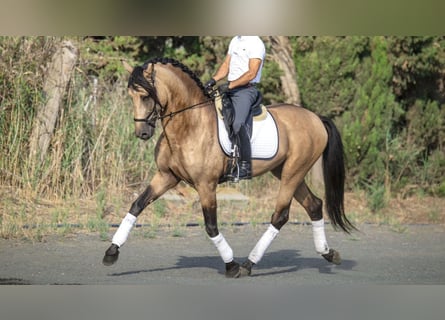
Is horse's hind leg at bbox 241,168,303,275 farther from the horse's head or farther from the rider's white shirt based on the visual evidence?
the horse's head

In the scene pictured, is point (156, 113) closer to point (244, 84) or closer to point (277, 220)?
point (244, 84)

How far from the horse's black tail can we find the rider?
1.08 metres

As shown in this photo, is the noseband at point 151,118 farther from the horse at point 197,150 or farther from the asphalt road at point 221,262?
the asphalt road at point 221,262

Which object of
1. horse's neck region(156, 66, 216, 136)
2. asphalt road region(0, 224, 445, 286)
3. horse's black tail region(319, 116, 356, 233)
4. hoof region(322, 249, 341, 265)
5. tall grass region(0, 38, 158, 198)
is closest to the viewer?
horse's neck region(156, 66, 216, 136)

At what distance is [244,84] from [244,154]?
26.6 inches

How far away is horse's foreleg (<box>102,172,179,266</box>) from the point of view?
7.52 metres

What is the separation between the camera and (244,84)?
7812 mm

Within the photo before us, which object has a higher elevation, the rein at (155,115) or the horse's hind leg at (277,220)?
the rein at (155,115)

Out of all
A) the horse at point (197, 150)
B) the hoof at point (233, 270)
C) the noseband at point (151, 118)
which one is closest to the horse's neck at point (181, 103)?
the horse at point (197, 150)

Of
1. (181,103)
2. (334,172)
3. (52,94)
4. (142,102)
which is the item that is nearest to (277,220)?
(334,172)

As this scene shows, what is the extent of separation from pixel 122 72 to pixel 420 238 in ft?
19.8

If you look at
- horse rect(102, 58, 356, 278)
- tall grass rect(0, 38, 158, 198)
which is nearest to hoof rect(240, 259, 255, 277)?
horse rect(102, 58, 356, 278)

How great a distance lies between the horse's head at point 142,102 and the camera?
7.27m

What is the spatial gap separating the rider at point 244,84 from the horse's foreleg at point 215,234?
0.42 meters
